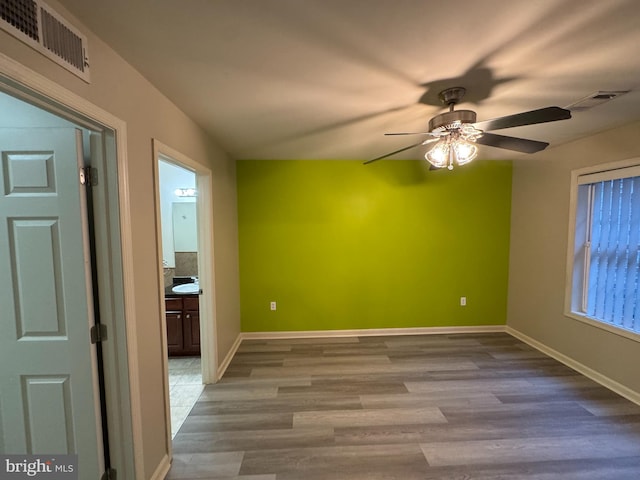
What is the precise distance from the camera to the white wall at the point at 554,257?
252 centimetres

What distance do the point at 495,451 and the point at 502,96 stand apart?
2420mm

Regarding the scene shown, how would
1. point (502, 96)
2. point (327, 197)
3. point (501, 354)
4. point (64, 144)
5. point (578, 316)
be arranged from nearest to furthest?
point (64, 144), point (502, 96), point (578, 316), point (501, 354), point (327, 197)

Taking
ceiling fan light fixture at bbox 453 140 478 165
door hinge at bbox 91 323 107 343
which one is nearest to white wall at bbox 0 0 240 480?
door hinge at bbox 91 323 107 343

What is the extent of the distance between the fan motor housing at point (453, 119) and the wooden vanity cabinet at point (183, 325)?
303 cm

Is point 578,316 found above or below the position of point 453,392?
above

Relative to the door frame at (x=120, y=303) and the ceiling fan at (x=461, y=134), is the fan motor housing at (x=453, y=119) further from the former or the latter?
the door frame at (x=120, y=303)

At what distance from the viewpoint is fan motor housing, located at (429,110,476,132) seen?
170 centimetres

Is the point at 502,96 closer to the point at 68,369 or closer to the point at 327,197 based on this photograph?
the point at 327,197

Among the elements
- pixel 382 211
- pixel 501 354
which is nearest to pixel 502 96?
pixel 382 211

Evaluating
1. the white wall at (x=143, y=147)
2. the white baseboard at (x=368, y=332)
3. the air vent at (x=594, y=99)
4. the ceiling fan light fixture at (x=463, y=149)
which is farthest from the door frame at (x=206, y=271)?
the air vent at (x=594, y=99)

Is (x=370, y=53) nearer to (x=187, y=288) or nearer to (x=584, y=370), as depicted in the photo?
(x=187, y=288)

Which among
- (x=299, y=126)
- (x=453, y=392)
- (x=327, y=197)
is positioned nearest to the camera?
(x=299, y=126)

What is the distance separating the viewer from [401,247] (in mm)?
3834

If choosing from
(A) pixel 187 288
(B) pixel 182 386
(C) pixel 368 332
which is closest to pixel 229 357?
(B) pixel 182 386
